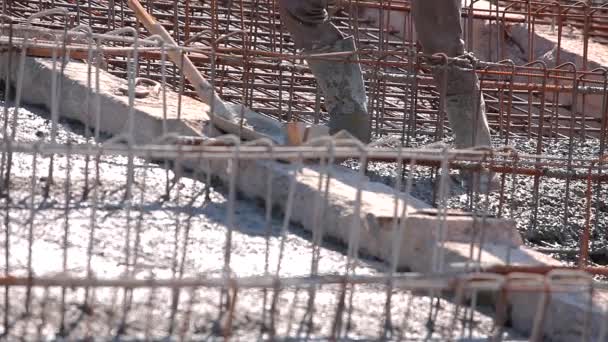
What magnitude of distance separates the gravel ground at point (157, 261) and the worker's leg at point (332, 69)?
110 centimetres

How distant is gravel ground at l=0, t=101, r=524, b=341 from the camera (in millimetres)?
3756

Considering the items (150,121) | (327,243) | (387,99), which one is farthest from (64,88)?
(387,99)

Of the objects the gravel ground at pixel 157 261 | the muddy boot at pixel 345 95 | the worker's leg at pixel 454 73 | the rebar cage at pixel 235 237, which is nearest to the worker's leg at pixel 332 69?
the muddy boot at pixel 345 95

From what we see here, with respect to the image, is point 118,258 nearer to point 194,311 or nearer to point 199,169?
point 194,311

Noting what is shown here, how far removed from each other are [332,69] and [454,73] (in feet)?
2.07

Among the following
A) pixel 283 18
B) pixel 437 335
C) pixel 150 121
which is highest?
pixel 283 18

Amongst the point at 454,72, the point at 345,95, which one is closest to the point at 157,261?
the point at 345,95

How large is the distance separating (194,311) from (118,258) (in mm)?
546

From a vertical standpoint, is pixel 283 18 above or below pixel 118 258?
above

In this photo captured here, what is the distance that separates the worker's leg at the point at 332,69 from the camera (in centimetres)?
627

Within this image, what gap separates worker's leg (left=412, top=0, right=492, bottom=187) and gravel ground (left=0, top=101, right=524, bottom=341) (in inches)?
66.5

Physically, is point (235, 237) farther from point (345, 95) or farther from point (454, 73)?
point (454, 73)

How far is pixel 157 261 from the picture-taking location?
432 centimetres

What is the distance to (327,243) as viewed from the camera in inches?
191
